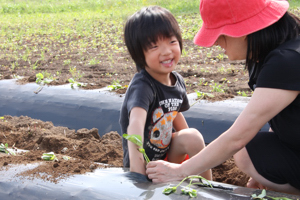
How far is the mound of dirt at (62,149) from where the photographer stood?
2.06 meters

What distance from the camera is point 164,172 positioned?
1.91m

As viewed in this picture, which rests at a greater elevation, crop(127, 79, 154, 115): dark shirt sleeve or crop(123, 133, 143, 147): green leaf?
crop(127, 79, 154, 115): dark shirt sleeve

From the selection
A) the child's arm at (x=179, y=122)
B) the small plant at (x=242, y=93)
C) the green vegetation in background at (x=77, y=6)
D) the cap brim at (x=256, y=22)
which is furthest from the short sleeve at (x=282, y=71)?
the green vegetation in background at (x=77, y=6)

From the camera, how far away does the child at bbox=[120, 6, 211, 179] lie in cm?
210

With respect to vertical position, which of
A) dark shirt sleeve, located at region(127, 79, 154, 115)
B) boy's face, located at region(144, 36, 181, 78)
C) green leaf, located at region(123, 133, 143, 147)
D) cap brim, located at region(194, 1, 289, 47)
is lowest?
green leaf, located at region(123, 133, 143, 147)

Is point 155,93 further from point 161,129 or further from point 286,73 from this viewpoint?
point 286,73

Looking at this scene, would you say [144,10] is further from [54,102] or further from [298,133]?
[54,102]

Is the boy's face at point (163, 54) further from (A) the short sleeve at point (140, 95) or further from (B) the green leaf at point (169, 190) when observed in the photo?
(B) the green leaf at point (169, 190)

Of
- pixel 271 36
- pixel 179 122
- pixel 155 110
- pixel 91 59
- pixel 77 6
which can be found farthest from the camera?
pixel 77 6

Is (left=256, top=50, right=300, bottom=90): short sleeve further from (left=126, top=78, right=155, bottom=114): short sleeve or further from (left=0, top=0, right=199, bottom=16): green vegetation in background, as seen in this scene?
(left=0, top=0, right=199, bottom=16): green vegetation in background

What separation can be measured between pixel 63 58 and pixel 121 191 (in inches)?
194

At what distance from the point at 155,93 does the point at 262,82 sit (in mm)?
729

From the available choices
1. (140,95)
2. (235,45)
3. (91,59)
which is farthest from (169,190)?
(91,59)

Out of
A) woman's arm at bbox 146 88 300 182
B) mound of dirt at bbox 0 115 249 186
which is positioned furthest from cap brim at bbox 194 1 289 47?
mound of dirt at bbox 0 115 249 186
